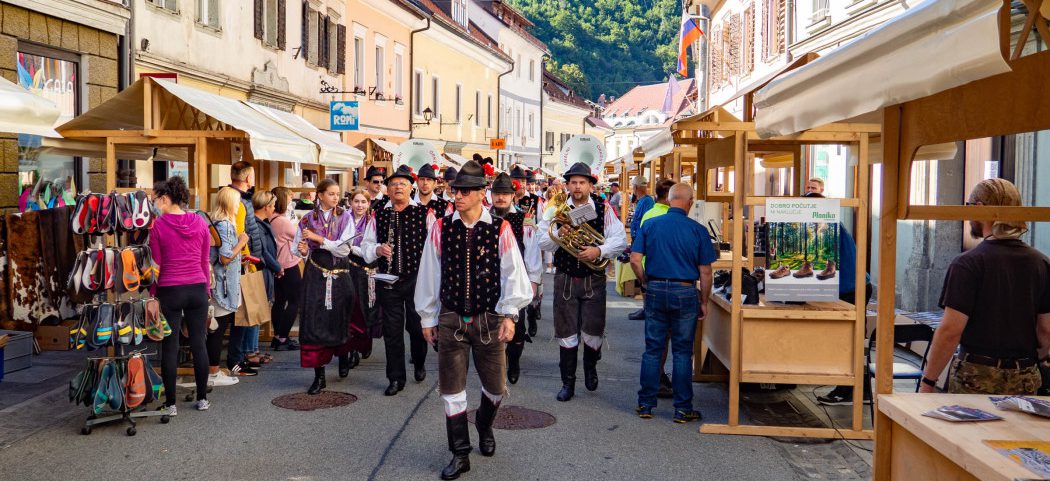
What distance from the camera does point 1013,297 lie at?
477 centimetres

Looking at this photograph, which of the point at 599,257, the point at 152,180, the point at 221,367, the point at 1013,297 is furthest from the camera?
the point at 152,180

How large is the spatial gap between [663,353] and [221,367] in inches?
168

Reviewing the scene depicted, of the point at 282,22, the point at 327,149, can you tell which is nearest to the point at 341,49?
the point at 282,22

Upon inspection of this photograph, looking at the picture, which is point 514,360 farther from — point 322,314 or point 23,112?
point 23,112

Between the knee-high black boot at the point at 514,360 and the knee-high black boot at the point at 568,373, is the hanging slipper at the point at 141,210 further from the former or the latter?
the knee-high black boot at the point at 568,373

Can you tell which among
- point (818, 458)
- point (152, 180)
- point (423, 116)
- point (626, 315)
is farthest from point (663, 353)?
point (423, 116)

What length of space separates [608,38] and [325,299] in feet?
272

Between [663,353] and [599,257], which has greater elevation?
[599,257]

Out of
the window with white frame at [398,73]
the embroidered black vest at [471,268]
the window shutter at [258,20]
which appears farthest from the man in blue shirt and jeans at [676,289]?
the window with white frame at [398,73]

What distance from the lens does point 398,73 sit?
100ft

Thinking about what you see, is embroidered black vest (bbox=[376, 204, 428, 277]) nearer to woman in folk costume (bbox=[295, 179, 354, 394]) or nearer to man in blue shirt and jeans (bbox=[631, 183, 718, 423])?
woman in folk costume (bbox=[295, 179, 354, 394])

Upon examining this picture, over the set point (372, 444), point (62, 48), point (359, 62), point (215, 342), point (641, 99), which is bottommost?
point (372, 444)

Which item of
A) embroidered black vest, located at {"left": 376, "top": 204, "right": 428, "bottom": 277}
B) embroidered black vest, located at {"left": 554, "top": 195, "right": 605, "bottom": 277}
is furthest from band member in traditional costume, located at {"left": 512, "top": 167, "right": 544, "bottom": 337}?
embroidered black vest, located at {"left": 376, "top": 204, "right": 428, "bottom": 277}

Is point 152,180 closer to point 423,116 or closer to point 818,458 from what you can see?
point 818,458
